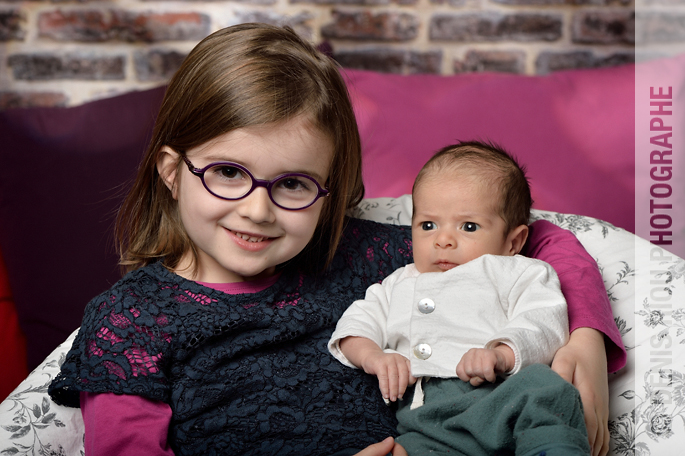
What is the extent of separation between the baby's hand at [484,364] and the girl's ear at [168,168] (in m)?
0.58

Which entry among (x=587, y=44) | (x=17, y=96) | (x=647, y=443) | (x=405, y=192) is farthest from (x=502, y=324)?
(x=17, y=96)

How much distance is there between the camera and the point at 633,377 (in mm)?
1120

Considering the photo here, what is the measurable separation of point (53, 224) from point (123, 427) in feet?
2.33

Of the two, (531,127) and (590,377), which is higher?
(531,127)

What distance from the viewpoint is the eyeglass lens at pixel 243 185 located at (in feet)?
3.38

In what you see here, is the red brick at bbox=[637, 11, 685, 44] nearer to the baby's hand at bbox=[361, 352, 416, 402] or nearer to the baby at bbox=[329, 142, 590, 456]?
the baby at bbox=[329, 142, 590, 456]

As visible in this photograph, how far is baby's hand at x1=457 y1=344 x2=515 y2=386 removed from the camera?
3.06 ft

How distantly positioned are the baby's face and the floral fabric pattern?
0.28m

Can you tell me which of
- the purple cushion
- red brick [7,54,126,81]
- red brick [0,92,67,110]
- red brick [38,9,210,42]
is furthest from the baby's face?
red brick [0,92,67,110]

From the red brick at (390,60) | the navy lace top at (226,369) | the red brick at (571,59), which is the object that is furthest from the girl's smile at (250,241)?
the red brick at (571,59)

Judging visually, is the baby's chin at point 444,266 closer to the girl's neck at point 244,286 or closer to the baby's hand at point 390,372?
the baby's hand at point 390,372

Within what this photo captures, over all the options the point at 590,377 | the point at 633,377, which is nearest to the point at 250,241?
the point at 590,377

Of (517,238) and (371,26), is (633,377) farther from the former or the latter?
(371,26)

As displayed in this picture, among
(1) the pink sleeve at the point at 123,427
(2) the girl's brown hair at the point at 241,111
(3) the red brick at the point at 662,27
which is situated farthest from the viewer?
(3) the red brick at the point at 662,27
